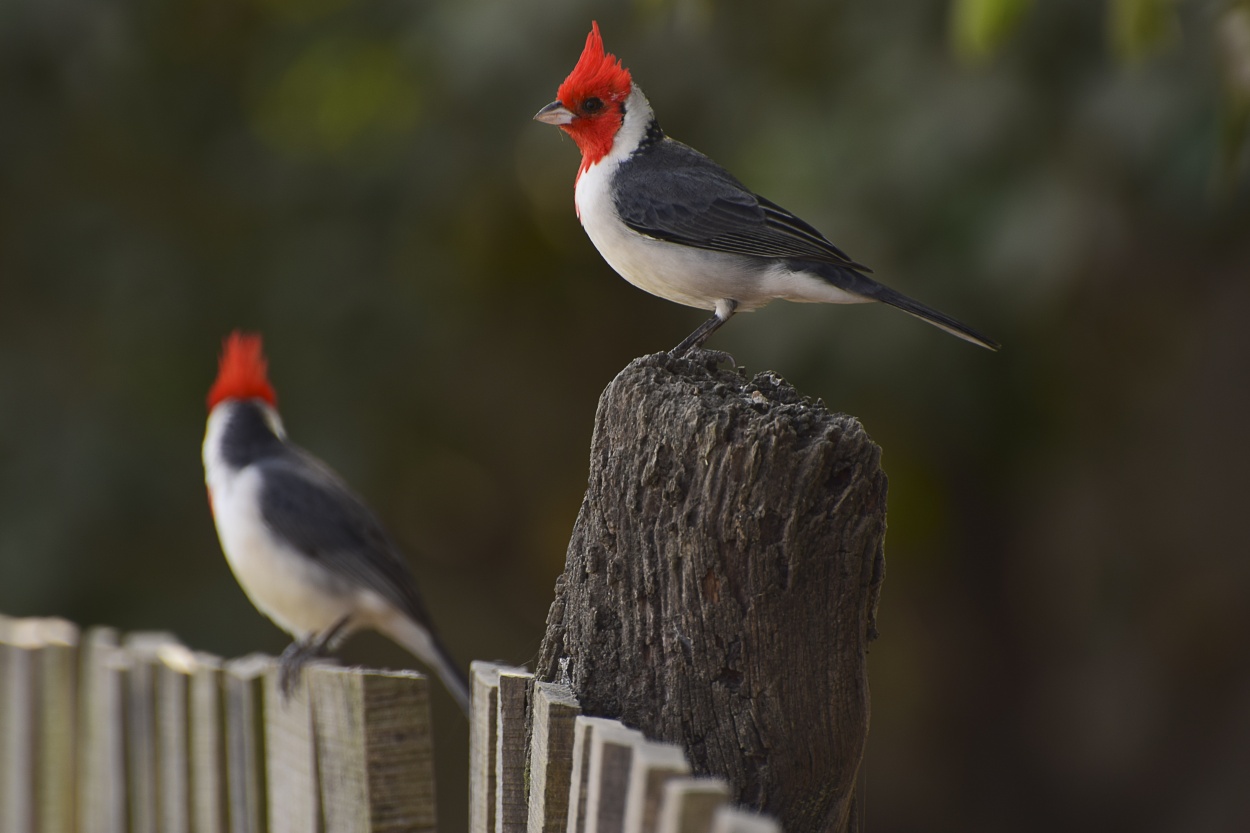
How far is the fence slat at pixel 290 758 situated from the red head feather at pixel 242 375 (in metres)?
2.12

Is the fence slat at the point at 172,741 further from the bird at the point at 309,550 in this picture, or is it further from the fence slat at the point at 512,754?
the fence slat at the point at 512,754

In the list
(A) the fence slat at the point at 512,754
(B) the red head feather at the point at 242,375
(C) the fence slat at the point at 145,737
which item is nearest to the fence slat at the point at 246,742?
(C) the fence slat at the point at 145,737

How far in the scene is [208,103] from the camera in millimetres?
7152

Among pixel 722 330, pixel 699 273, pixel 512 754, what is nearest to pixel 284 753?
pixel 512 754

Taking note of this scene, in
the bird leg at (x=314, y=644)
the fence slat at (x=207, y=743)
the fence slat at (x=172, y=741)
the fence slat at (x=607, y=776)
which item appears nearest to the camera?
the fence slat at (x=607, y=776)

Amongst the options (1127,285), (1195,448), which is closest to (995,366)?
(1127,285)

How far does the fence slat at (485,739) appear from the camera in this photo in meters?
2.38

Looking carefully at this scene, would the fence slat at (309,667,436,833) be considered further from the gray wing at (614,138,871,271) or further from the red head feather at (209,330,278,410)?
the red head feather at (209,330,278,410)

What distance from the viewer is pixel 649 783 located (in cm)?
170

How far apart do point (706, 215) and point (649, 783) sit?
6.45 feet

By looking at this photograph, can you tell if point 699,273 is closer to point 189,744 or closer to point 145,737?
point 189,744

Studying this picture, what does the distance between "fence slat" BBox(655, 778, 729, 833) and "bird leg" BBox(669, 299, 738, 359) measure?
117cm

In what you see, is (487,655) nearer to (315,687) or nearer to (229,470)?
(229,470)

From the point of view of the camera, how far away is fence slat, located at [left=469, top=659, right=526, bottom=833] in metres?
2.38
